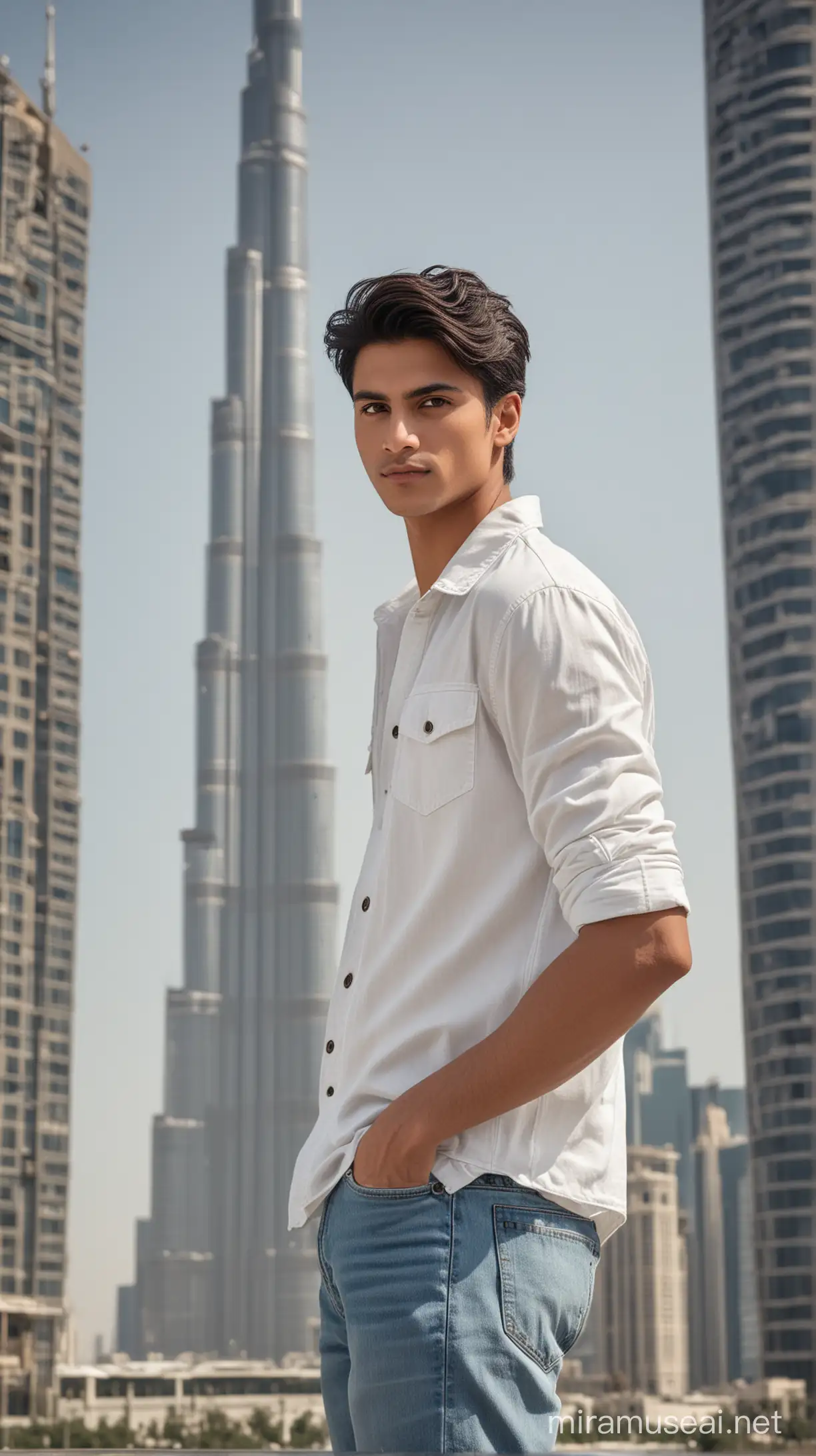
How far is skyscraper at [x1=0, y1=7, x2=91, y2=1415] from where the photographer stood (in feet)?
54.9

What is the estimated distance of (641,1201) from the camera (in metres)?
22.0

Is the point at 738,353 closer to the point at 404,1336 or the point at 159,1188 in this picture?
the point at 159,1188

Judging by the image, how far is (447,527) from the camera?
676 millimetres

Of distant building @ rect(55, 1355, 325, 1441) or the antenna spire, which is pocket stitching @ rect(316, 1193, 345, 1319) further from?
the antenna spire

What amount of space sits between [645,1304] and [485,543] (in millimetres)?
21355

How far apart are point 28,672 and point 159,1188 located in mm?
7330

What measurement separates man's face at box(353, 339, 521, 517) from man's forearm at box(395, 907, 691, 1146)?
19cm

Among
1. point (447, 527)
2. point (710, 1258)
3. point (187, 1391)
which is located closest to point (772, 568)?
point (710, 1258)

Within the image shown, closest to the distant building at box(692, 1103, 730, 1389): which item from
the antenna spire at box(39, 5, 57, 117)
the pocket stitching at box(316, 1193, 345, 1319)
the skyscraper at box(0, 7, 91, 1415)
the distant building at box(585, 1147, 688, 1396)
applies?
the distant building at box(585, 1147, 688, 1396)

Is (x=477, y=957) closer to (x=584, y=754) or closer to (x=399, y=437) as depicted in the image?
(x=584, y=754)

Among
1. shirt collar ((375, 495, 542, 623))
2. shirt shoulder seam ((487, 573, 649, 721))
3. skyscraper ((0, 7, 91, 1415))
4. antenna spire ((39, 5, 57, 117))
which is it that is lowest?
shirt shoulder seam ((487, 573, 649, 721))

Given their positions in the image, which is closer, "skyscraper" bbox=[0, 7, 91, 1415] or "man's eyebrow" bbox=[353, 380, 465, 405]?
"man's eyebrow" bbox=[353, 380, 465, 405]

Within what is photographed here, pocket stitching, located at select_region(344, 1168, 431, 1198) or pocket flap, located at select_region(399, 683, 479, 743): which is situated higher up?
pocket flap, located at select_region(399, 683, 479, 743)

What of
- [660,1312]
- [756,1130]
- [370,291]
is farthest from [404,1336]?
[660,1312]
